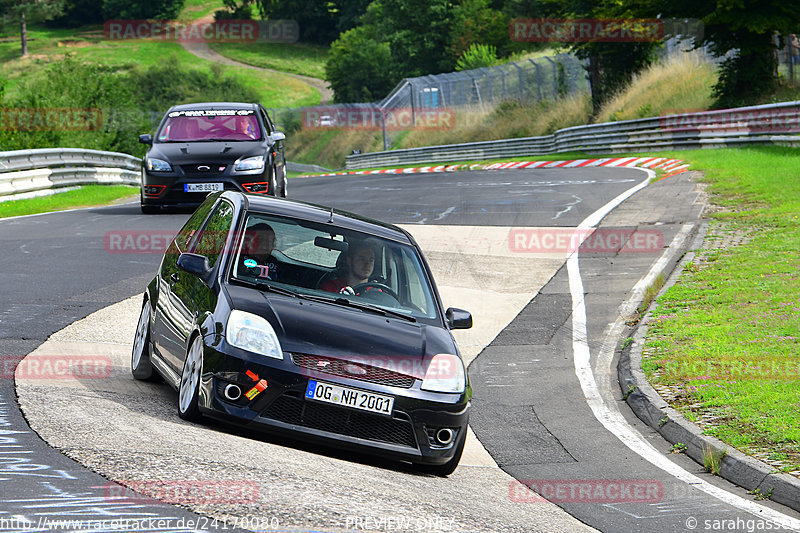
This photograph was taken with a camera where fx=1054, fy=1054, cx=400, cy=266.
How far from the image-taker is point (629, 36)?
42.4 metres

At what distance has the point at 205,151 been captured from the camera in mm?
18047

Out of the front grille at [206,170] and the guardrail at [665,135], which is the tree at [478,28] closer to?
the guardrail at [665,135]

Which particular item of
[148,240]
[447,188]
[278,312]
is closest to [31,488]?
[278,312]

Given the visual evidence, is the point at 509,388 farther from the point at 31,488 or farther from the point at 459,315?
the point at 31,488

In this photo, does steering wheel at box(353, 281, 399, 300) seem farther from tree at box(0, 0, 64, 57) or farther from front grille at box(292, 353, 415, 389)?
tree at box(0, 0, 64, 57)

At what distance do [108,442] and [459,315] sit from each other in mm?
2912

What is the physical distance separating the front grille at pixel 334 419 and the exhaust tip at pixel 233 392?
19 cm

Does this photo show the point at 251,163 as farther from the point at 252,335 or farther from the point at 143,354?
the point at 252,335

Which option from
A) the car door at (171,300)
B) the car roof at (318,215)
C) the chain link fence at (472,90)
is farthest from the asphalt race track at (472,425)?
the chain link fence at (472,90)

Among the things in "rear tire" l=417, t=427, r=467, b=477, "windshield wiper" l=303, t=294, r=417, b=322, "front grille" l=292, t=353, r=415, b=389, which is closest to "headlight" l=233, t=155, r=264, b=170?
"windshield wiper" l=303, t=294, r=417, b=322

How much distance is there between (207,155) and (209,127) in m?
1.04

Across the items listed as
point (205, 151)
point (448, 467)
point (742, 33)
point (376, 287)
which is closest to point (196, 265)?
point (376, 287)

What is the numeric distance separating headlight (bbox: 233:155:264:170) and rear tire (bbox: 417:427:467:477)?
11.6 metres

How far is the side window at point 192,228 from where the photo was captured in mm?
8414
